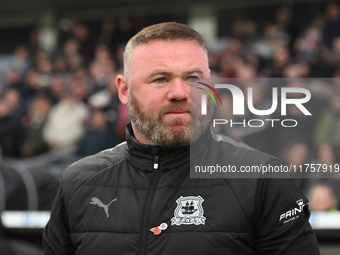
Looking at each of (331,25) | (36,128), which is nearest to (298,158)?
(331,25)

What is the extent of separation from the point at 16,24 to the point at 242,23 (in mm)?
5368

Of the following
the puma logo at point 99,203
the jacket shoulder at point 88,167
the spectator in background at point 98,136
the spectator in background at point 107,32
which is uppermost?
the spectator in background at point 107,32

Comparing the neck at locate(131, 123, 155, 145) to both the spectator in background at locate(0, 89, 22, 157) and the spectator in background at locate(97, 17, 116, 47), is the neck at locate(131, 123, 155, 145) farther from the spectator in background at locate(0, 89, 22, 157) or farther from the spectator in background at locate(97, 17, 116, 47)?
the spectator in background at locate(97, 17, 116, 47)

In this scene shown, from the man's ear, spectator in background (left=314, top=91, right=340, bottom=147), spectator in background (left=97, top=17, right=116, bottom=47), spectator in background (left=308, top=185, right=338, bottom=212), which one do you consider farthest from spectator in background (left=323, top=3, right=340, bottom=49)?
the man's ear

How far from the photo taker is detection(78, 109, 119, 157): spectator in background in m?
6.72

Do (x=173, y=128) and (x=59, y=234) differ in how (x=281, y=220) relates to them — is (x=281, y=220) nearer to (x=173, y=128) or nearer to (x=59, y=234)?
(x=173, y=128)

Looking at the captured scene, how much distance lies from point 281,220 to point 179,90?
55cm

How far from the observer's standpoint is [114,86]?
7395mm

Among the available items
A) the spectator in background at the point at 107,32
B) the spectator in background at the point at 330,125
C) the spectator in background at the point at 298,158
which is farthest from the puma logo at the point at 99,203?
the spectator in background at the point at 107,32

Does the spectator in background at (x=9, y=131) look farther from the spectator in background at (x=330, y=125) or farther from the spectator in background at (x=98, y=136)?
the spectator in background at (x=330, y=125)

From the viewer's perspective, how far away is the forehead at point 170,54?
199 cm

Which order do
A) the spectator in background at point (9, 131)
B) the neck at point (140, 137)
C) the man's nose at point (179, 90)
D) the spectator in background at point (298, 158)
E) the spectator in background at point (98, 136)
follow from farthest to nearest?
Answer: the spectator in background at point (9, 131) → the spectator in background at point (98, 136) → the spectator in background at point (298, 158) → the neck at point (140, 137) → the man's nose at point (179, 90)

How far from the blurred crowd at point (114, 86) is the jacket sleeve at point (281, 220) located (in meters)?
2.00

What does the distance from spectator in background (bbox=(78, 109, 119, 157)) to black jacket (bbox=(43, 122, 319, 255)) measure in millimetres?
4491
